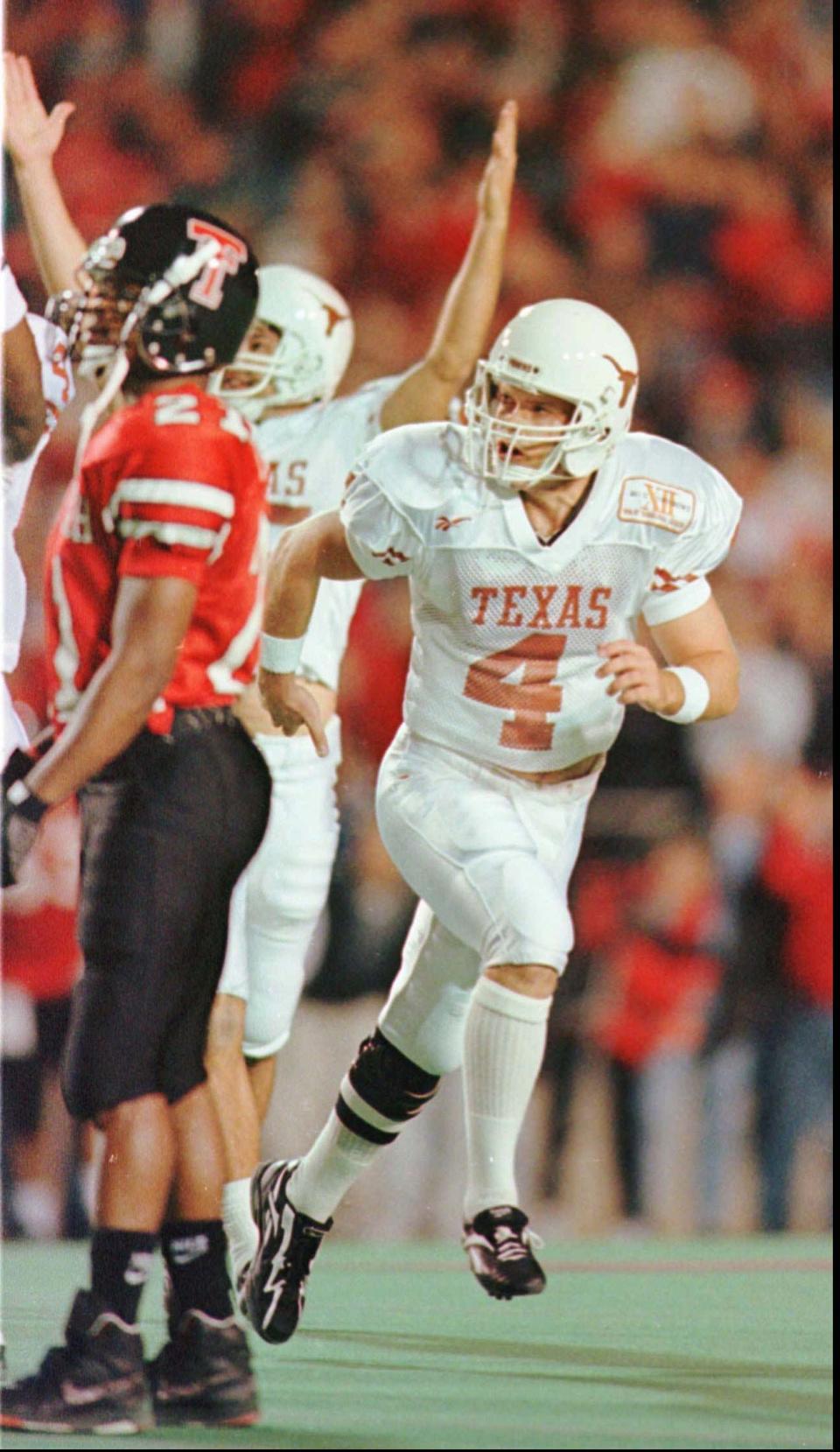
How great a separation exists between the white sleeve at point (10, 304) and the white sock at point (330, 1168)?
1.07m

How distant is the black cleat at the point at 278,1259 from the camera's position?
8.50 feet

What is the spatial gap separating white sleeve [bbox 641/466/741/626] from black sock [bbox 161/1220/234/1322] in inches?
36.0

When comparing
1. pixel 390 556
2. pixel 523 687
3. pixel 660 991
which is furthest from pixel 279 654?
pixel 660 991

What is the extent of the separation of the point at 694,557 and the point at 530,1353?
1020 mm

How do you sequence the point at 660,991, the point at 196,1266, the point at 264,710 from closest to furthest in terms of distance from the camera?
the point at 196,1266
the point at 264,710
the point at 660,991

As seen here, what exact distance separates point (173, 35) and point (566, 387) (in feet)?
5.63

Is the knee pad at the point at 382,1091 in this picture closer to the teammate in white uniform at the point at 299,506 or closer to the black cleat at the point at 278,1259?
the black cleat at the point at 278,1259

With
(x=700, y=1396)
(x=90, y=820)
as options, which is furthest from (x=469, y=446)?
(x=700, y=1396)

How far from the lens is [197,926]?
7.36 ft

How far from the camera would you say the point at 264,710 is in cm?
290

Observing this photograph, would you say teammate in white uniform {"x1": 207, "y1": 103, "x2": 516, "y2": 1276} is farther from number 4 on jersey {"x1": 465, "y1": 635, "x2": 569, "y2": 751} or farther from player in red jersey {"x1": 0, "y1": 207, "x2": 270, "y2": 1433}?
player in red jersey {"x1": 0, "y1": 207, "x2": 270, "y2": 1433}

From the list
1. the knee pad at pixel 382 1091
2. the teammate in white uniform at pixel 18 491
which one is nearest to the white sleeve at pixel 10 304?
the teammate in white uniform at pixel 18 491

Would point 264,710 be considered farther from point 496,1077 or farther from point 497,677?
point 496,1077

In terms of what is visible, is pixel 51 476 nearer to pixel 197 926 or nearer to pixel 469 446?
pixel 469 446
